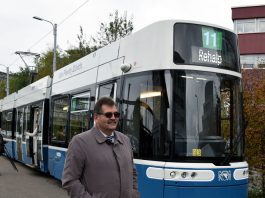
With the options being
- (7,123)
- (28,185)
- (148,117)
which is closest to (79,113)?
(148,117)

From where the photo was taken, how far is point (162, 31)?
24.4 feet

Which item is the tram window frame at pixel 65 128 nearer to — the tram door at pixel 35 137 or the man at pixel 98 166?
the tram door at pixel 35 137

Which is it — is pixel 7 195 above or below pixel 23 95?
below

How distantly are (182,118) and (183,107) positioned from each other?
6.4 inches

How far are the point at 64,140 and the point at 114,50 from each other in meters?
3.29

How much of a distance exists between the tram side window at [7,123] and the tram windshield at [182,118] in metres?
14.0

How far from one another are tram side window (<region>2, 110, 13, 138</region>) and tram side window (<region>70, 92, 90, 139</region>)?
1032 cm

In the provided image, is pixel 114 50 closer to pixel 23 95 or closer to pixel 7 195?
pixel 7 195

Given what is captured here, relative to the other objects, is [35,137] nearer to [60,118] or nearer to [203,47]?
[60,118]

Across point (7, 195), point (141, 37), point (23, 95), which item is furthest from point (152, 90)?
point (23, 95)

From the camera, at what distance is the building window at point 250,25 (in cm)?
3634

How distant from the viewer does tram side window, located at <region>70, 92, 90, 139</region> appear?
9.78 m

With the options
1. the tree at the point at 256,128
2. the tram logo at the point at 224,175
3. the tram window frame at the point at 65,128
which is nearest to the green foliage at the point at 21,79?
the tram window frame at the point at 65,128

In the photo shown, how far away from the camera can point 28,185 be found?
13227 millimetres
